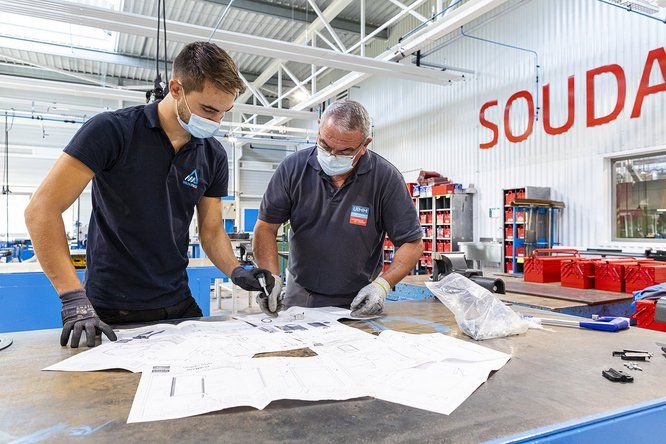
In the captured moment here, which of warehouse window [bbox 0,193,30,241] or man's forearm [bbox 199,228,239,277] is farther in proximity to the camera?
warehouse window [bbox 0,193,30,241]

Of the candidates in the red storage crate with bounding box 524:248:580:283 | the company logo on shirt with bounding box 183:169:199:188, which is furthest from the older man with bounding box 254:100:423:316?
the red storage crate with bounding box 524:248:580:283

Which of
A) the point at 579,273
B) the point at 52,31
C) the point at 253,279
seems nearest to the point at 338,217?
the point at 253,279

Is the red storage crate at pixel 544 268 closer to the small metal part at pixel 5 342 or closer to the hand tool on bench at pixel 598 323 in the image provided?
the hand tool on bench at pixel 598 323

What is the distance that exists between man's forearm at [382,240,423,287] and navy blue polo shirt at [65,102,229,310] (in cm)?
76

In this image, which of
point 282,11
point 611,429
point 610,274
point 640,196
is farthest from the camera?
point 282,11

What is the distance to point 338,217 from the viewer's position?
1.65 meters

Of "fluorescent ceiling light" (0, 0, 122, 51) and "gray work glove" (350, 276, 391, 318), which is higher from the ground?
"fluorescent ceiling light" (0, 0, 122, 51)

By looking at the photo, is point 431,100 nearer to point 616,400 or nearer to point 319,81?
point 319,81

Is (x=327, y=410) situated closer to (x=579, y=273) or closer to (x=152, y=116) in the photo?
(x=152, y=116)

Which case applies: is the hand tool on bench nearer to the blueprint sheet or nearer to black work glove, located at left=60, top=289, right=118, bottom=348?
the blueprint sheet

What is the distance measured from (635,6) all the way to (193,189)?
428 cm

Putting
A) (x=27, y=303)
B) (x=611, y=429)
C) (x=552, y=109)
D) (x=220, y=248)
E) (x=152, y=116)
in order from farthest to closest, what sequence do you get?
(x=552, y=109), (x=27, y=303), (x=220, y=248), (x=152, y=116), (x=611, y=429)

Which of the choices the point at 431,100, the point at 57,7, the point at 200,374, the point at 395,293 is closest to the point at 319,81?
the point at 431,100

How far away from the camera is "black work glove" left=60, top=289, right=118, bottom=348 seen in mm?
1011
